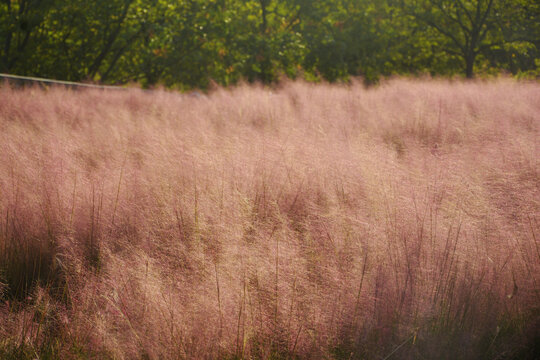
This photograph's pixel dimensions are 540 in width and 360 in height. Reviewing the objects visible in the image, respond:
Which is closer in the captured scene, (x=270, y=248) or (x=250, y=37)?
(x=270, y=248)

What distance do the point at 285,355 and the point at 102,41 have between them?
12455mm

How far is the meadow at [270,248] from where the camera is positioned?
173 cm

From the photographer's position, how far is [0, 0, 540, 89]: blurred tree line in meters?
11.0

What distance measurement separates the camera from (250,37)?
11.2 m

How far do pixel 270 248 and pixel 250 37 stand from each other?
33.0 feet

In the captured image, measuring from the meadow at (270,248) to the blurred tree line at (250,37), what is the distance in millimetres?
7501

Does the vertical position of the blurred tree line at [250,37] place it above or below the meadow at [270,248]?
above

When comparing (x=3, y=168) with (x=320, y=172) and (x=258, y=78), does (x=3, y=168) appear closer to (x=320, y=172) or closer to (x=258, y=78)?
(x=320, y=172)

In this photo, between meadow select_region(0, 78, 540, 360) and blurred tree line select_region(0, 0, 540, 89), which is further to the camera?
blurred tree line select_region(0, 0, 540, 89)

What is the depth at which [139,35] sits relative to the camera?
11.5m

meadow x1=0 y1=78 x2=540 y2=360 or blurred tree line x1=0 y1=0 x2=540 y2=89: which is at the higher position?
blurred tree line x1=0 y1=0 x2=540 y2=89

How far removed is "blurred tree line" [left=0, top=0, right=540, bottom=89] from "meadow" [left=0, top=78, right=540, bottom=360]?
295 inches

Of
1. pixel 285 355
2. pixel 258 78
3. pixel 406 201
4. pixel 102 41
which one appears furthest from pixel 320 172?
pixel 102 41

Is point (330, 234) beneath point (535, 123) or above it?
beneath
